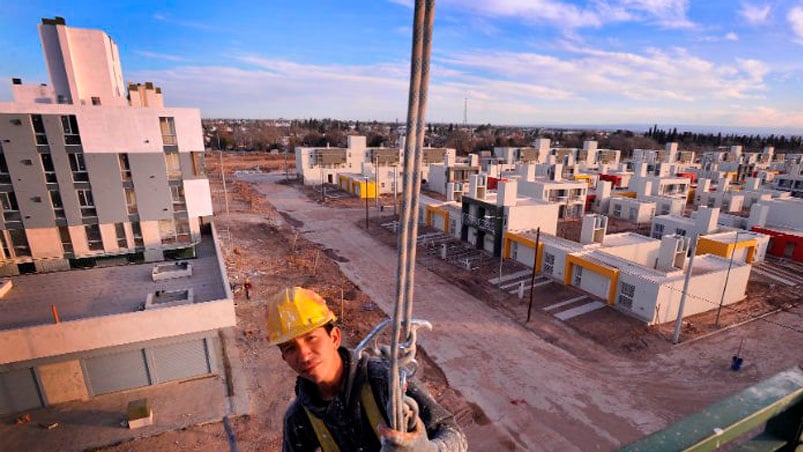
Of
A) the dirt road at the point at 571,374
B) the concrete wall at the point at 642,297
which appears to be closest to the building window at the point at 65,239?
the dirt road at the point at 571,374

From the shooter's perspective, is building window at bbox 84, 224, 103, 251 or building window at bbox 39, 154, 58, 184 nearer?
building window at bbox 39, 154, 58, 184

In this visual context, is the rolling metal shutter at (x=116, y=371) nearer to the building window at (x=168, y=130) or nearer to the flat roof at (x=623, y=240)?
the building window at (x=168, y=130)

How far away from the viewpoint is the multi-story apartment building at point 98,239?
14.4 metres

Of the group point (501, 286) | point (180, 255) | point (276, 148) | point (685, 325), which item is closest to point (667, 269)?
point (685, 325)

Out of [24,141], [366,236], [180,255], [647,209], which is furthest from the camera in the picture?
[647,209]

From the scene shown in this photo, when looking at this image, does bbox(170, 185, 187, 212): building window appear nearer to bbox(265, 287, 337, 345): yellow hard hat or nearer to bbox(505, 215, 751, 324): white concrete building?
bbox(265, 287, 337, 345): yellow hard hat

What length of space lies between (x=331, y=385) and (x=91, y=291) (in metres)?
18.7

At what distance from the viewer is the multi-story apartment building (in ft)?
47.2

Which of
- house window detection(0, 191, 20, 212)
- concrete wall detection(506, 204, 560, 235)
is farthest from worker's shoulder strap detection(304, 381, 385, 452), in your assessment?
concrete wall detection(506, 204, 560, 235)

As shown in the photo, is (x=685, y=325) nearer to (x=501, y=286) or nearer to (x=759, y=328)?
(x=759, y=328)

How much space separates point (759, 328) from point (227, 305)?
90.8ft

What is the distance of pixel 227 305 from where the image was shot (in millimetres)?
15398

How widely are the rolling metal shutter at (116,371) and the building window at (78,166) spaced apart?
8.87 metres

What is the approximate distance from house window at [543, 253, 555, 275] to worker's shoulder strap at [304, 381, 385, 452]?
27080 millimetres
